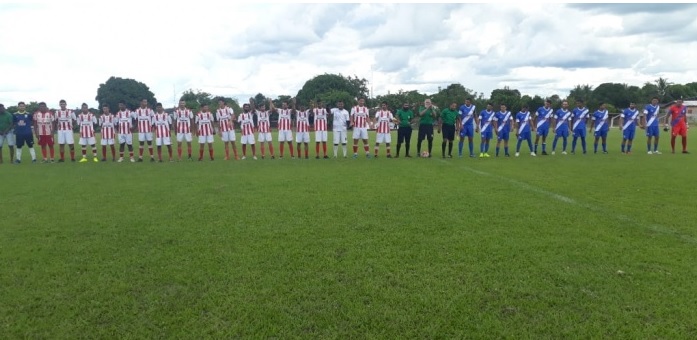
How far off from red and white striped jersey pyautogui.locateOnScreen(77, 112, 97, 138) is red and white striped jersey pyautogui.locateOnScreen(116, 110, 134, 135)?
930mm

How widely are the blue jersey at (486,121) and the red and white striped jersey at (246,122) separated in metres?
7.70

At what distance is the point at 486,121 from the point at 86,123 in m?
13.4

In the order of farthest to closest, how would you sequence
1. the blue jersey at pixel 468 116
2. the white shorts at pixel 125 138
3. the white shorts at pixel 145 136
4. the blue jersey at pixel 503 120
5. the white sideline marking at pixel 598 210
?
the blue jersey at pixel 503 120 → the blue jersey at pixel 468 116 → the white shorts at pixel 125 138 → the white shorts at pixel 145 136 → the white sideline marking at pixel 598 210

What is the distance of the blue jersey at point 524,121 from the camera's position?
57.9 ft

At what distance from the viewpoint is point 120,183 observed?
11.3 metres

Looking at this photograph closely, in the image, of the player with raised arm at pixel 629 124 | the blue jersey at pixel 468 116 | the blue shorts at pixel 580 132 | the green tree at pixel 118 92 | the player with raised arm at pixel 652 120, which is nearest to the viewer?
the blue jersey at pixel 468 116

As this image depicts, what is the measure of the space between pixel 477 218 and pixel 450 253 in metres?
1.82

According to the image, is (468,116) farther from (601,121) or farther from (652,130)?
(652,130)

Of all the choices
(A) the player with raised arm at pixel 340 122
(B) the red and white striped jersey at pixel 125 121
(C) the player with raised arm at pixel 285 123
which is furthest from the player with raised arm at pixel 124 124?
(A) the player with raised arm at pixel 340 122

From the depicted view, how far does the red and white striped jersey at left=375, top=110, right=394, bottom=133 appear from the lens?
16844mm

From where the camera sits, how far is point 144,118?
660 inches

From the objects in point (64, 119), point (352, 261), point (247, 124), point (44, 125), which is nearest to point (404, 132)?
point (247, 124)

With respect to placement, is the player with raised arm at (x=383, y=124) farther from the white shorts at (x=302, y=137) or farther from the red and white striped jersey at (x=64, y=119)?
the red and white striped jersey at (x=64, y=119)

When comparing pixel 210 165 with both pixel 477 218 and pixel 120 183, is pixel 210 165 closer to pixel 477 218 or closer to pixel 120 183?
pixel 120 183
